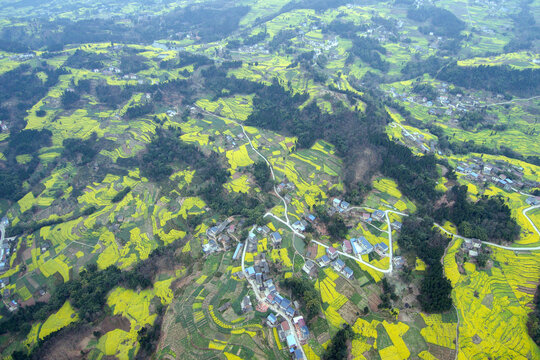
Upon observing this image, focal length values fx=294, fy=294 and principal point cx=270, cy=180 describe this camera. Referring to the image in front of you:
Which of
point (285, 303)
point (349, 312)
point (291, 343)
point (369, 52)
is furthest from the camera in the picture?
point (369, 52)

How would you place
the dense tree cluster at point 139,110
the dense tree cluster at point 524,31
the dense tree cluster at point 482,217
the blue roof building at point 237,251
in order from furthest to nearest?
1. the dense tree cluster at point 524,31
2. the dense tree cluster at point 139,110
3. the blue roof building at point 237,251
4. the dense tree cluster at point 482,217

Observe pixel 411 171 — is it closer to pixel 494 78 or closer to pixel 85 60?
pixel 494 78

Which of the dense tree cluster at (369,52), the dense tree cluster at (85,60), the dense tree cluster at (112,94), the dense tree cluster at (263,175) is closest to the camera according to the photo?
the dense tree cluster at (263,175)

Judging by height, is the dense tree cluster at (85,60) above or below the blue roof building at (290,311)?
above

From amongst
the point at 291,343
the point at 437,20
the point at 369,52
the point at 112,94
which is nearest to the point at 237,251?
the point at 291,343

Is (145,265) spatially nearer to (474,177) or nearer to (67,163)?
(67,163)

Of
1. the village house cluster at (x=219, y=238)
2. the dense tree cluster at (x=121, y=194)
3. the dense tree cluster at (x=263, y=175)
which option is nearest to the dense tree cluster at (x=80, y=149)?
the dense tree cluster at (x=121, y=194)

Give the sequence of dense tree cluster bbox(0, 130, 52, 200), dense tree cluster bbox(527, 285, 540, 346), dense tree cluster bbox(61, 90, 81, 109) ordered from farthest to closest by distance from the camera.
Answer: dense tree cluster bbox(61, 90, 81, 109) < dense tree cluster bbox(0, 130, 52, 200) < dense tree cluster bbox(527, 285, 540, 346)

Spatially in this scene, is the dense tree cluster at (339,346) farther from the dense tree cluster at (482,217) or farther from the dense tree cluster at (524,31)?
the dense tree cluster at (524,31)

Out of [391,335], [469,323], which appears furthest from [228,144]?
[469,323]

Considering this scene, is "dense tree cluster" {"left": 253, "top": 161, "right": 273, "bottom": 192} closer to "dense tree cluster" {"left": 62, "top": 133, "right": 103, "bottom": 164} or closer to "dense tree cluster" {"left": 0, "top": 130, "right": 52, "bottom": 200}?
"dense tree cluster" {"left": 62, "top": 133, "right": 103, "bottom": 164}

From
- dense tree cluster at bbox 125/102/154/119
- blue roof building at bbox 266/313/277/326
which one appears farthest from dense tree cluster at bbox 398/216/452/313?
dense tree cluster at bbox 125/102/154/119
